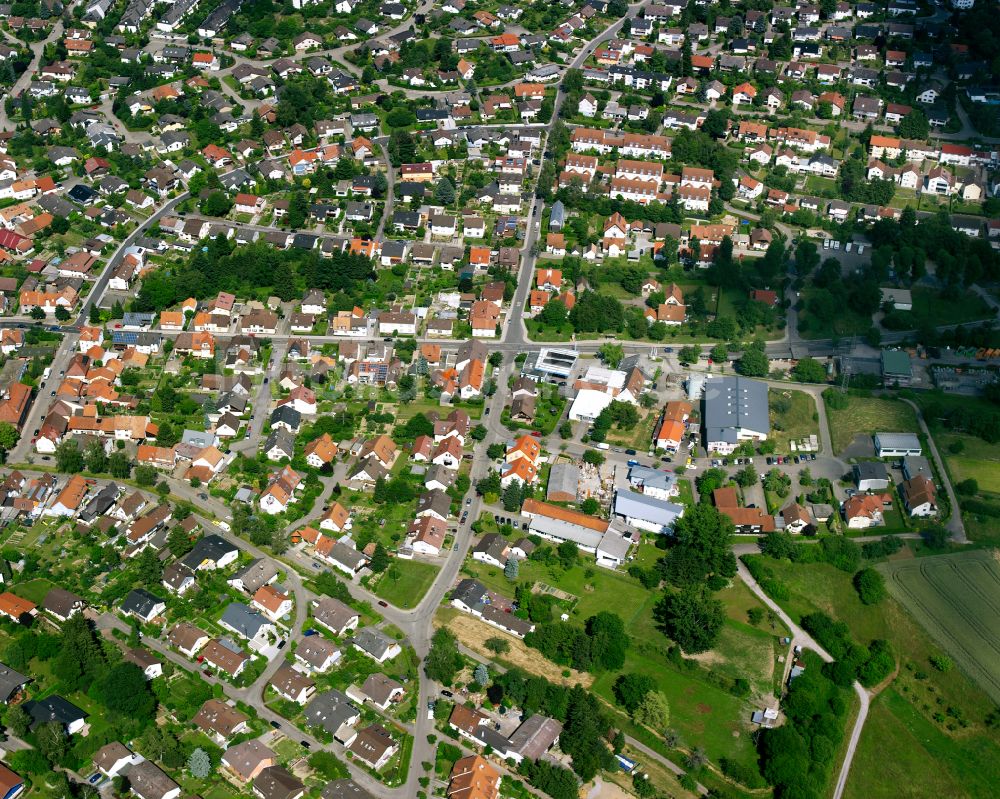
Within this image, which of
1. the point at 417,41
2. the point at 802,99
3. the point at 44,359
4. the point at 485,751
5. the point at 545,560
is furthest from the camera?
the point at 417,41

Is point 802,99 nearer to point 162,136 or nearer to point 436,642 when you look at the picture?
point 162,136

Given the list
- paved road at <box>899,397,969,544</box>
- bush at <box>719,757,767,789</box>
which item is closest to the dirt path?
bush at <box>719,757,767,789</box>

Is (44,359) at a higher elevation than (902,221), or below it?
below

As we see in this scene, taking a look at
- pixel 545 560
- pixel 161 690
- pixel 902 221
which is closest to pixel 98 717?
pixel 161 690

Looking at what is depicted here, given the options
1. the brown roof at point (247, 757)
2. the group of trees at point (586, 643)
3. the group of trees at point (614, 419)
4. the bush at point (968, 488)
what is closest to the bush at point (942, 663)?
the bush at point (968, 488)

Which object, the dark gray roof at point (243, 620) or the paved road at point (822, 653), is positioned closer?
the paved road at point (822, 653)

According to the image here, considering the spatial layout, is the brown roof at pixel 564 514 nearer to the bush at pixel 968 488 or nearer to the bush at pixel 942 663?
the bush at pixel 942 663

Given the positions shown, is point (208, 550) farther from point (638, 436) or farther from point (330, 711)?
point (638, 436)
